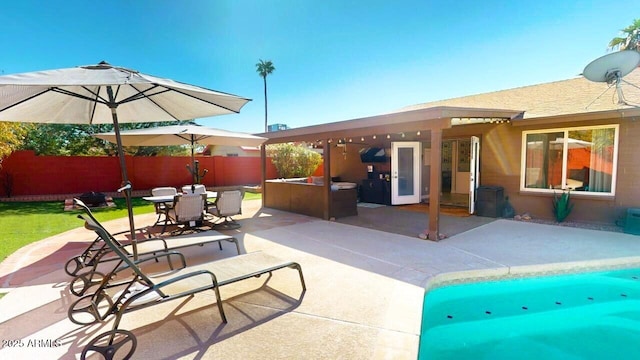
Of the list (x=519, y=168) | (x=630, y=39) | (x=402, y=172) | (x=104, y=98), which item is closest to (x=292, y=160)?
(x=402, y=172)

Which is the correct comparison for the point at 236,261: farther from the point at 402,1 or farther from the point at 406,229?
the point at 402,1

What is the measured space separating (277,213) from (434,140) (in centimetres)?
561

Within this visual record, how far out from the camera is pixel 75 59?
11.4 meters

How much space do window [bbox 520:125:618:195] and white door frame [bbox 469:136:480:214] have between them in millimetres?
1194

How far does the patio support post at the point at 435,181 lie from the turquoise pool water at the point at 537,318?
1.85m

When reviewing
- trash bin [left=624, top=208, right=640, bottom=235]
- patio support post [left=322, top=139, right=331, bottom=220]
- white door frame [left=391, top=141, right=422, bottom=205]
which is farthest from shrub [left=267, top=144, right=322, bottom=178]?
trash bin [left=624, top=208, right=640, bottom=235]

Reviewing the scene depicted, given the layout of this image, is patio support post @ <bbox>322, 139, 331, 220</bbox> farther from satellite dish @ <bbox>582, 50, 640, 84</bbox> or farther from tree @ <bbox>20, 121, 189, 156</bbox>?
tree @ <bbox>20, 121, 189, 156</bbox>

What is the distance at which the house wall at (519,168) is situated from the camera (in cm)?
703

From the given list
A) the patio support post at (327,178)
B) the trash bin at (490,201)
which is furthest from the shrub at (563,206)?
the patio support post at (327,178)

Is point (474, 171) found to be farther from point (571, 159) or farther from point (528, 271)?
point (528, 271)

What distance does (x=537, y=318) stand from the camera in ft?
11.9

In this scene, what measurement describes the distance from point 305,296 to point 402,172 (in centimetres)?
770

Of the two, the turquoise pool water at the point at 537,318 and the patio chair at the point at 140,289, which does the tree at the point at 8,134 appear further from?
the turquoise pool water at the point at 537,318

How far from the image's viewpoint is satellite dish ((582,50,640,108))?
6.70 m
